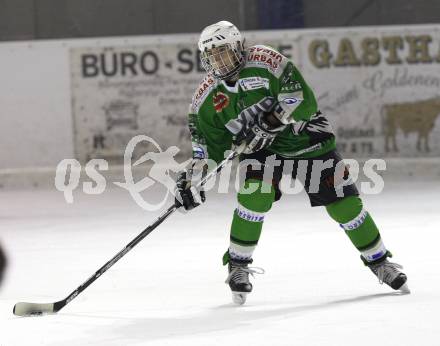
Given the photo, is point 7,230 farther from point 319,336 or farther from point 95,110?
point 319,336

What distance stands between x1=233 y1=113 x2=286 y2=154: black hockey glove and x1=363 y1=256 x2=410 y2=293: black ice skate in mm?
556

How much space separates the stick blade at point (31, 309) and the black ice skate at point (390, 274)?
110 centimetres

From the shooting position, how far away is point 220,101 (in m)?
3.70

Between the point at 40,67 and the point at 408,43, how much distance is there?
2607mm

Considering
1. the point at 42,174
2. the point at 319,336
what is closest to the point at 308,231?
the point at 319,336

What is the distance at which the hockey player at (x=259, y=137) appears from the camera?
3602mm

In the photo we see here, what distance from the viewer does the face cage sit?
358cm

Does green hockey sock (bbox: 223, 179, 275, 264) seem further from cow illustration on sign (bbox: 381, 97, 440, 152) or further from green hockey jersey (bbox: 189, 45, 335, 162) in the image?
cow illustration on sign (bbox: 381, 97, 440, 152)

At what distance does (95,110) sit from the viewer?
759cm

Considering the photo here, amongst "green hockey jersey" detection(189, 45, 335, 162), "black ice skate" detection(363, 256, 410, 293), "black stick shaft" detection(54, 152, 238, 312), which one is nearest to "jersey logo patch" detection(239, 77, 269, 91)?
"green hockey jersey" detection(189, 45, 335, 162)

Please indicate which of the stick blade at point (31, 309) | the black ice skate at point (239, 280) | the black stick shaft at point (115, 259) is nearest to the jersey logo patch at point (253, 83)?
the black stick shaft at point (115, 259)

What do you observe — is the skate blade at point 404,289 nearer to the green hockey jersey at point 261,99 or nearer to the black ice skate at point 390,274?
the black ice skate at point 390,274

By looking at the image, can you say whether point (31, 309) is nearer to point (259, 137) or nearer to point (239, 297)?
point (239, 297)

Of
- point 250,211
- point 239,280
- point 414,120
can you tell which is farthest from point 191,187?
point 414,120
